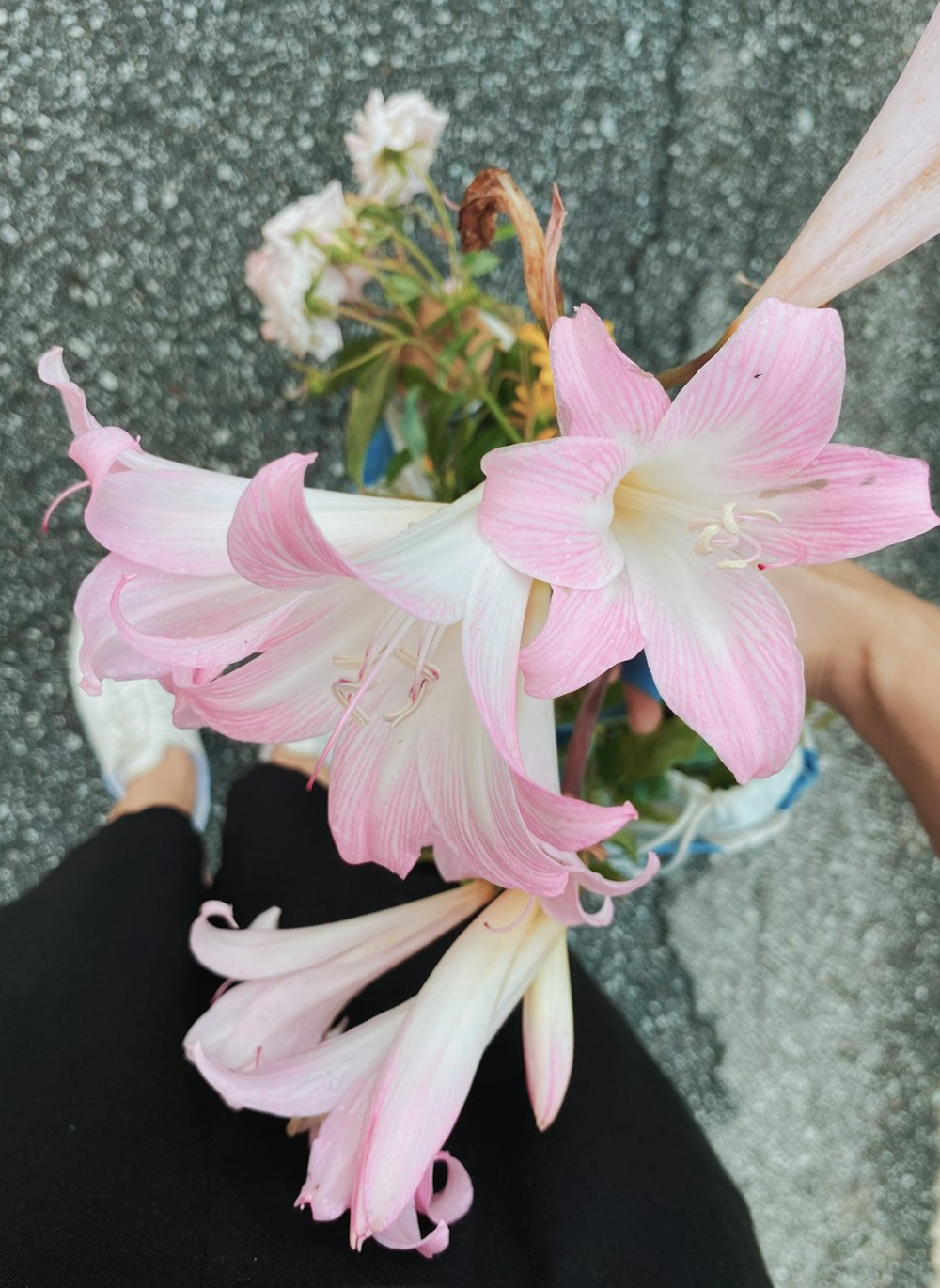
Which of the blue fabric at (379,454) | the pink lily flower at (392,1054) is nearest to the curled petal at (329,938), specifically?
the pink lily flower at (392,1054)

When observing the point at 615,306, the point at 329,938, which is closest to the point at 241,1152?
the point at 329,938

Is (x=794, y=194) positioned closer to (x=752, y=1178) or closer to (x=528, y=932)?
(x=528, y=932)

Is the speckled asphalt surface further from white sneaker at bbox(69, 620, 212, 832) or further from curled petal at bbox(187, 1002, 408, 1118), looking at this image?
curled petal at bbox(187, 1002, 408, 1118)

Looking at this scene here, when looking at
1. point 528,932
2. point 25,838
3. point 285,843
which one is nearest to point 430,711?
point 528,932

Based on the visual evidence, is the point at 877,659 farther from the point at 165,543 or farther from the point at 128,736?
the point at 128,736

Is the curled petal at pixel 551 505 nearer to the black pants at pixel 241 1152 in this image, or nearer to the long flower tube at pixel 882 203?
the long flower tube at pixel 882 203

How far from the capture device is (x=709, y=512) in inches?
13.1

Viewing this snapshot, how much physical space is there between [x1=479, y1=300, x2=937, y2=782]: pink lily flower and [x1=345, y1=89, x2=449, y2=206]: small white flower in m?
0.40

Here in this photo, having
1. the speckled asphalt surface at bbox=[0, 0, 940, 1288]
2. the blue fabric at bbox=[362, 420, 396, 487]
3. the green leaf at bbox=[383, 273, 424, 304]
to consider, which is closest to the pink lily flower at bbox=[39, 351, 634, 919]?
the green leaf at bbox=[383, 273, 424, 304]

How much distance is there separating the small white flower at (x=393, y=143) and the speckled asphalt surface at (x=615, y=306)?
1.11 feet

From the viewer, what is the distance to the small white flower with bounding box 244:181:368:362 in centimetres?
63

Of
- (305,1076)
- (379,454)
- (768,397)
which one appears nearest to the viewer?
(768,397)

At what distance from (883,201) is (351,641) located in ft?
0.75

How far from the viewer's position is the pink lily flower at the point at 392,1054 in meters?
0.35
